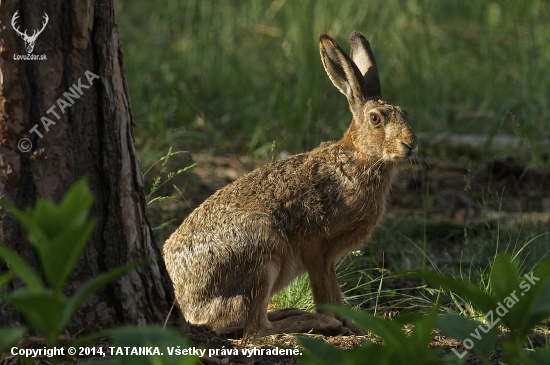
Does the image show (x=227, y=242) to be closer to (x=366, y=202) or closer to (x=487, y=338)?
(x=366, y=202)

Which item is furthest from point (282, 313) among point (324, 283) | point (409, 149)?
point (409, 149)

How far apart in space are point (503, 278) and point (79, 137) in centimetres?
181

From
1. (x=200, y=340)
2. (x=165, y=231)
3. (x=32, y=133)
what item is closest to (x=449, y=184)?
(x=165, y=231)

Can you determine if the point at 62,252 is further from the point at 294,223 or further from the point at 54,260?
the point at 294,223

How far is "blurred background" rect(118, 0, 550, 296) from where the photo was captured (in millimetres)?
6305

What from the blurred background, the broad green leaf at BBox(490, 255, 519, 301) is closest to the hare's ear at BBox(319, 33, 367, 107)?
the blurred background


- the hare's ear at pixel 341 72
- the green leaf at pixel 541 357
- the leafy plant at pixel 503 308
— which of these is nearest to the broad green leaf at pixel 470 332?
the leafy plant at pixel 503 308

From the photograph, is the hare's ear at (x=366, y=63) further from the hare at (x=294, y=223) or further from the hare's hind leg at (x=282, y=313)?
the hare's hind leg at (x=282, y=313)

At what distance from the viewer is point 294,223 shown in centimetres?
458

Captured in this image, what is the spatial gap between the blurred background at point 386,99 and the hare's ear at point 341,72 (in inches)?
42.4

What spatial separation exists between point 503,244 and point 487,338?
126 inches

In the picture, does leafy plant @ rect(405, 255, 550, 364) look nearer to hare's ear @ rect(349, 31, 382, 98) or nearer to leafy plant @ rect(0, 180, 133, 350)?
leafy plant @ rect(0, 180, 133, 350)

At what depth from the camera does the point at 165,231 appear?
5.91m

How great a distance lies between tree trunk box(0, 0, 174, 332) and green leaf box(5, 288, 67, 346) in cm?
94
